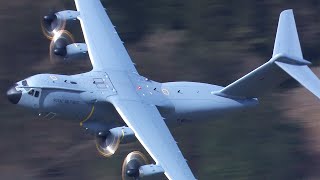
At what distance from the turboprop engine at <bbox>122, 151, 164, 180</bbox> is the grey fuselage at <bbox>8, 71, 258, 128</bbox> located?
2550 millimetres

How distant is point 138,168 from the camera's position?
154ft


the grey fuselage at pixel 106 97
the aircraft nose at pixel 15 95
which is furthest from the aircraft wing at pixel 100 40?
the aircraft nose at pixel 15 95

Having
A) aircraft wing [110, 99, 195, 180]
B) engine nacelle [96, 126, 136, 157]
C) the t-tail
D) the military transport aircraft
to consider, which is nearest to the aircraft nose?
the military transport aircraft

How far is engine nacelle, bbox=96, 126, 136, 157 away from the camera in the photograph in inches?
1877

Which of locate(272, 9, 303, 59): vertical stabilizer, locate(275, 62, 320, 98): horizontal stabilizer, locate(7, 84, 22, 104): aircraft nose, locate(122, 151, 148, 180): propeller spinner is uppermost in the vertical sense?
locate(272, 9, 303, 59): vertical stabilizer

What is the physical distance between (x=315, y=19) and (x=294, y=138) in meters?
8.24

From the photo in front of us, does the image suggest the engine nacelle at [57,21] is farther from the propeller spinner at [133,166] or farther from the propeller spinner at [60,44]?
the propeller spinner at [133,166]

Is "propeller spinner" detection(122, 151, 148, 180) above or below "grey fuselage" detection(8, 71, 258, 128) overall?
below

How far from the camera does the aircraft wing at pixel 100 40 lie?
1998 inches

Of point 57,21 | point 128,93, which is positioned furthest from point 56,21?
point 128,93

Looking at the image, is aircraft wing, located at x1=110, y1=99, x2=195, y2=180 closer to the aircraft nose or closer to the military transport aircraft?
the military transport aircraft

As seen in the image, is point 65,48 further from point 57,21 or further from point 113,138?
point 113,138

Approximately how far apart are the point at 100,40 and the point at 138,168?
6551 millimetres

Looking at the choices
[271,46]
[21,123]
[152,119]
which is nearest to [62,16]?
[152,119]
